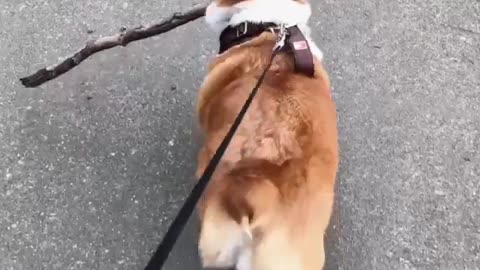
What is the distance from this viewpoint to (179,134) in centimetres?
319

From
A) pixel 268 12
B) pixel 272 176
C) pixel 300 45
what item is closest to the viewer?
pixel 272 176

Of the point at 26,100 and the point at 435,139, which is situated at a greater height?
the point at 26,100

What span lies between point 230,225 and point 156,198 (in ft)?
2.97

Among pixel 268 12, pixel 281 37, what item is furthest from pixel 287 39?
pixel 268 12

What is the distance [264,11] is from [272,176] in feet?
2.46

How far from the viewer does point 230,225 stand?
2145 mm

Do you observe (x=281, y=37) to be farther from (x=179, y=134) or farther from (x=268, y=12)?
(x=179, y=134)

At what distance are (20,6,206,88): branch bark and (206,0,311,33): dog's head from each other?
0.44 m

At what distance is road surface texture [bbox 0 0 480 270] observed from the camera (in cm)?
292

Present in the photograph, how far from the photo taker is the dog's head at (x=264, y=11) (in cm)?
269

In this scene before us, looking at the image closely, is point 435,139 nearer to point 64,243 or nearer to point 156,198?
point 156,198

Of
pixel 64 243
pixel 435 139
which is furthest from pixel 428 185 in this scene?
pixel 64 243

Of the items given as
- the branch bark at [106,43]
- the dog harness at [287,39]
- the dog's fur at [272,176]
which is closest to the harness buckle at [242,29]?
the dog harness at [287,39]

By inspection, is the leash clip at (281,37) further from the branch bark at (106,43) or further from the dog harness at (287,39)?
the branch bark at (106,43)
